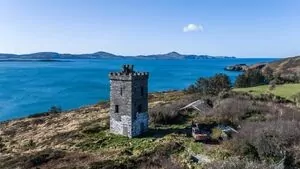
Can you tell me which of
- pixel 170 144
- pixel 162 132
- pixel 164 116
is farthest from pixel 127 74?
pixel 170 144

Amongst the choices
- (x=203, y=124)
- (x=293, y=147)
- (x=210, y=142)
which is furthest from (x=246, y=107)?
(x=293, y=147)

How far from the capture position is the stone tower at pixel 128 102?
3088 cm

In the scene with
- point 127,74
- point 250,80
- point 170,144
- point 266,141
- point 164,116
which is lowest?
point 250,80

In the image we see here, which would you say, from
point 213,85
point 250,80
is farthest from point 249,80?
point 213,85

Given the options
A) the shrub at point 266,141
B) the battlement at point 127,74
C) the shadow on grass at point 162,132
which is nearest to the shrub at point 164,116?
the shadow on grass at point 162,132

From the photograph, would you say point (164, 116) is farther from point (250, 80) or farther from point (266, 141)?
point (250, 80)

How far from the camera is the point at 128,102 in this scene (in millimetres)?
31000

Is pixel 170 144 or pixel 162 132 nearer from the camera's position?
pixel 170 144

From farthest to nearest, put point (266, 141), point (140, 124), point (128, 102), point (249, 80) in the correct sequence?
point (249, 80) < point (140, 124) < point (128, 102) < point (266, 141)

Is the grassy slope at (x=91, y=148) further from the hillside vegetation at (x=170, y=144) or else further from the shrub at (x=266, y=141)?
the shrub at (x=266, y=141)

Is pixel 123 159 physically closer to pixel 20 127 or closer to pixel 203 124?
pixel 203 124

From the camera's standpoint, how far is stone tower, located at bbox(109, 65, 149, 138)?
30.9m

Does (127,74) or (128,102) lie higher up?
(127,74)

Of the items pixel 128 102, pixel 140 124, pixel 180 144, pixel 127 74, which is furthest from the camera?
pixel 140 124
